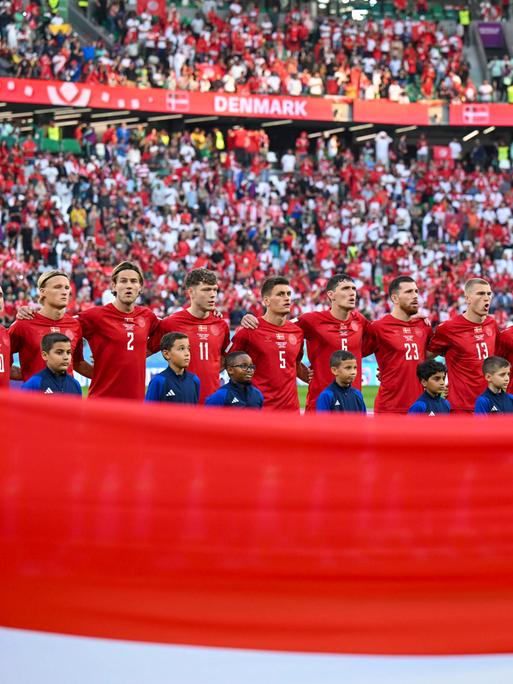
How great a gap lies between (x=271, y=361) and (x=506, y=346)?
2.11 metres

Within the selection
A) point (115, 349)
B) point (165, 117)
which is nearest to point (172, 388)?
point (115, 349)

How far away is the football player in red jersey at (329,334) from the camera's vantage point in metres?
8.66

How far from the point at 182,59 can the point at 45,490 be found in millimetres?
27656

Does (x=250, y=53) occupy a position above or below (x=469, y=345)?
above

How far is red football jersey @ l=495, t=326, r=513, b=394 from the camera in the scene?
352 inches

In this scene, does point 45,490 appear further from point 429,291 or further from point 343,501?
point 429,291

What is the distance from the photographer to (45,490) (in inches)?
140

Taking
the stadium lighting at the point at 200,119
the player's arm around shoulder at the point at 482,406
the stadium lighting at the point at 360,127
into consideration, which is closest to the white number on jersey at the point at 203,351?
the player's arm around shoulder at the point at 482,406

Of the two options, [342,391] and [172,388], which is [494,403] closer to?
[342,391]

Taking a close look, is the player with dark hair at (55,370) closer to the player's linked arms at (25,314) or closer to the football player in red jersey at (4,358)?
the football player in red jersey at (4,358)

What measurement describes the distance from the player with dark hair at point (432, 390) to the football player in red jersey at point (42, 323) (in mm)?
2628

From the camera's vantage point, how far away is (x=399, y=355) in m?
8.81

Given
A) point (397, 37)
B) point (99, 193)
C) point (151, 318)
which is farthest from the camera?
point (397, 37)

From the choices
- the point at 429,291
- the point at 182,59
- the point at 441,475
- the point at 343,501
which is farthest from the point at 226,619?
the point at 182,59
